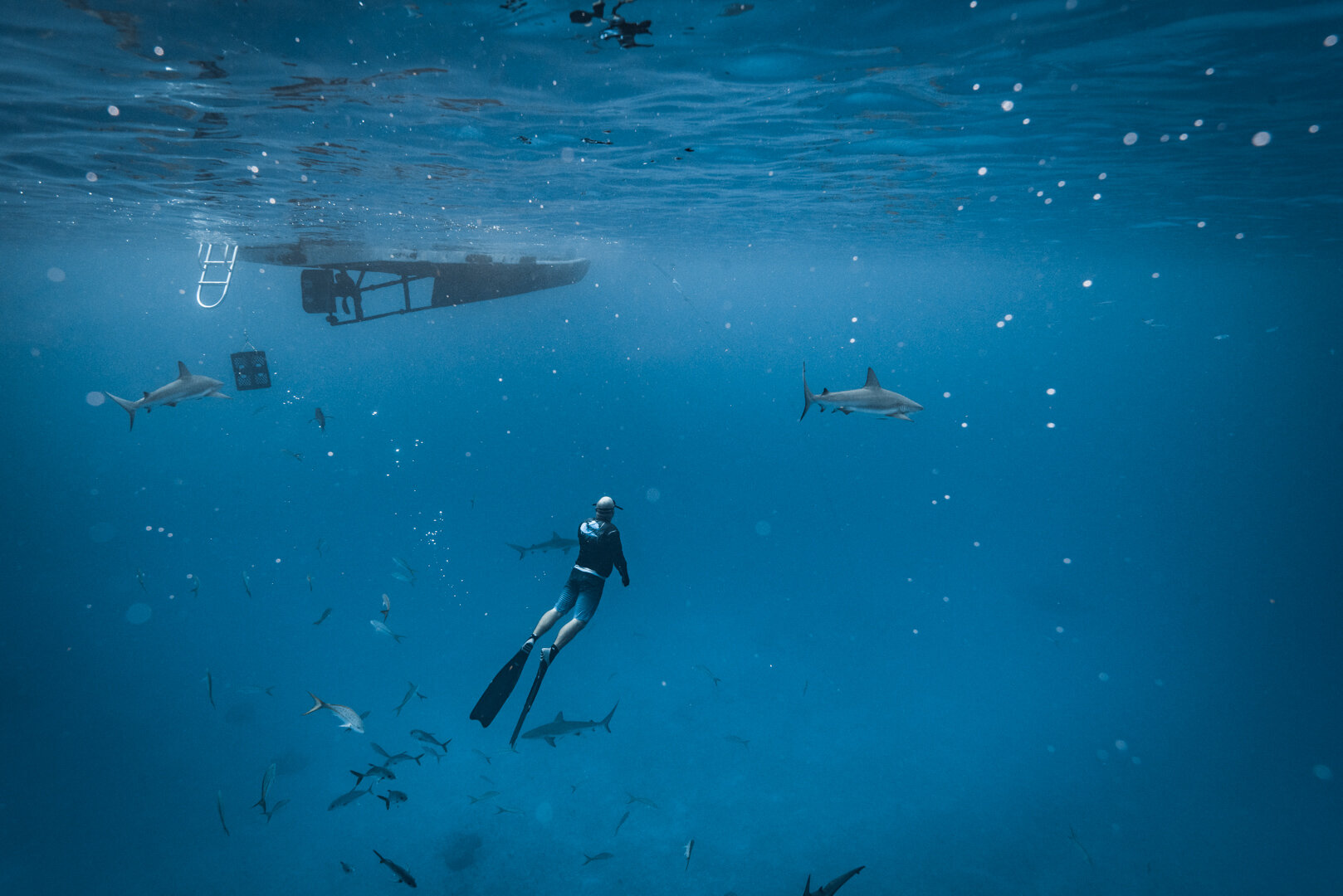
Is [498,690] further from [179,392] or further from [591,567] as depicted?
[179,392]

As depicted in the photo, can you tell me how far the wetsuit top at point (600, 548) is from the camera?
26.7 ft

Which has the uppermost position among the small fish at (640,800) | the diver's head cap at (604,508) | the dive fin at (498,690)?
the diver's head cap at (604,508)

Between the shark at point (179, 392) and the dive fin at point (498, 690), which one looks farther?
the shark at point (179, 392)

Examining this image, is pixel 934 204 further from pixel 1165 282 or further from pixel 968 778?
pixel 1165 282

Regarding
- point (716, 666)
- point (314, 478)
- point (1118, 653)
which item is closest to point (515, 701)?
point (716, 666)

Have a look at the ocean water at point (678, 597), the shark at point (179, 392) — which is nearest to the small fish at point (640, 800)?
the ocean water at point (678, 597)

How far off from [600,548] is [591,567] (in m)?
0.44

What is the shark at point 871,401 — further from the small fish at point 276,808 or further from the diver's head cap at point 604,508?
the small fish at point 276,808

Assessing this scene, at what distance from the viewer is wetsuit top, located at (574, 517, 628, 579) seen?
8.14m

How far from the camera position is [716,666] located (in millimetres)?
22453

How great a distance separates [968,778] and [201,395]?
70.8ft

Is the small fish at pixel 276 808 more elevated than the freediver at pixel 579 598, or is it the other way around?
the freediver at pixel 579 598

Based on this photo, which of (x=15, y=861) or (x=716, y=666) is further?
(x=716, y=666)

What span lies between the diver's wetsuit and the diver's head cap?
140 millimetres
